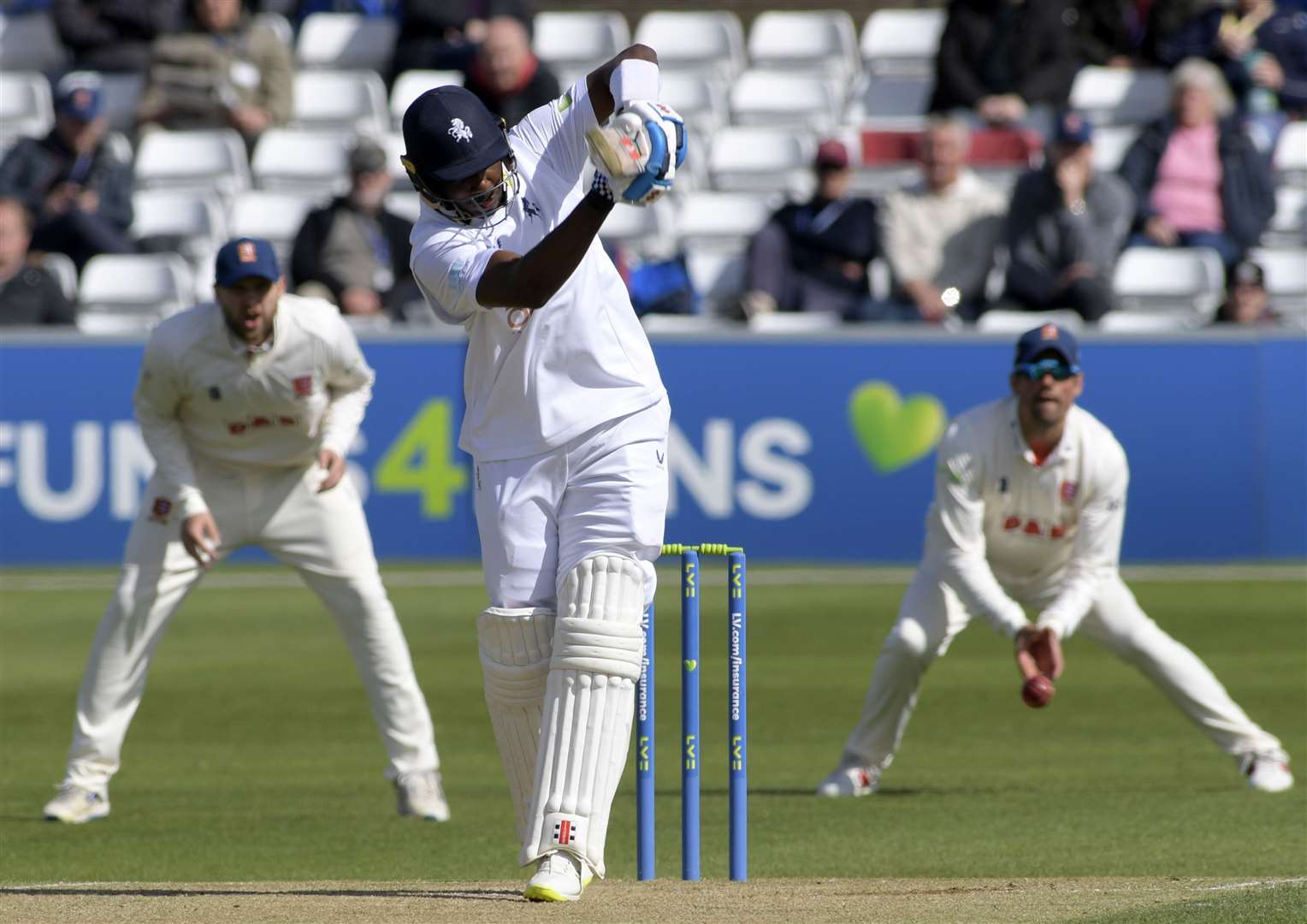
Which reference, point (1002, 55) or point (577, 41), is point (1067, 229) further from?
point (577, 41)

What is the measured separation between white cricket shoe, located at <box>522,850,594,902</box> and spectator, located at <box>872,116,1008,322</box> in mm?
9543

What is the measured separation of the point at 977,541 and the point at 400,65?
10.3m

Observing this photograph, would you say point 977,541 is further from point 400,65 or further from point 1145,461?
point 400,65

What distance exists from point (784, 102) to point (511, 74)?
2540 mm

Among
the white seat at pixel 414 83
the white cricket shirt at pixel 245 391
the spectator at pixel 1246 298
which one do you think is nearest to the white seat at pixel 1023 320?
the spectator at pixel 1246 298

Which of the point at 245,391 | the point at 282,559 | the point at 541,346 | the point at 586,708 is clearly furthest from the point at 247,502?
the point at 586,708

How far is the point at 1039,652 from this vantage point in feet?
23.2

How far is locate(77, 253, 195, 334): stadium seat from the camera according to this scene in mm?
14695

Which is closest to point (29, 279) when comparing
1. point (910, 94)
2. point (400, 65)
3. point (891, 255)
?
point (400, 65)

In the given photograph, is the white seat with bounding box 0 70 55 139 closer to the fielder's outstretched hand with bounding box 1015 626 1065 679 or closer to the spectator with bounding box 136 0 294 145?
the spectator with bounding box 136 0 294 145

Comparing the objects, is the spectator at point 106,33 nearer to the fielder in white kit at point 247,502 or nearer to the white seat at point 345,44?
the white seat at point 345,44

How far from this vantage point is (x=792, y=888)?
543 cm

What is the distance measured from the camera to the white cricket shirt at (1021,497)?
301 inches

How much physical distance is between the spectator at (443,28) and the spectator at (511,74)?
1.08 meters
